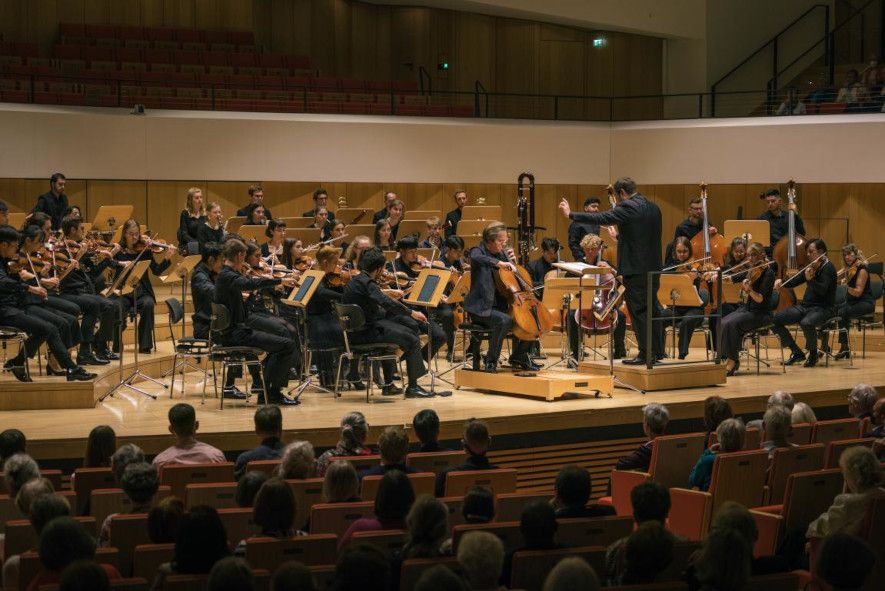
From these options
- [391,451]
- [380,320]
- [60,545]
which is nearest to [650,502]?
[391,451]

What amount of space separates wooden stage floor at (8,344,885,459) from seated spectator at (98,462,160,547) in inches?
108

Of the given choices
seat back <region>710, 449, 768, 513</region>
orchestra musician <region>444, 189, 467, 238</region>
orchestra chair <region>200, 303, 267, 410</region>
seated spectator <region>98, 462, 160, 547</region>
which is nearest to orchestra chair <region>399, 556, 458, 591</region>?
seated spectator <region>98, 462, 160, 547</region>

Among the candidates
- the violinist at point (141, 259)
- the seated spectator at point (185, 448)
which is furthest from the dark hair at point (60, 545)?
the violinist at point (141, 259)

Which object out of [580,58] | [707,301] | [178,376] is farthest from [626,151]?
[178,376]

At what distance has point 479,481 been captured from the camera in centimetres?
605

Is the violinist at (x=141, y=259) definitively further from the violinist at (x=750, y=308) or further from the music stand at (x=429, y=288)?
the violinist at (x=750, y=308)

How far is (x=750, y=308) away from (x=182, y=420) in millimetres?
6235

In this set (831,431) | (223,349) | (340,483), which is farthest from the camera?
(223,349)

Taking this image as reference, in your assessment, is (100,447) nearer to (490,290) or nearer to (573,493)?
(573,493)

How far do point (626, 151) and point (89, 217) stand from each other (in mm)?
8041

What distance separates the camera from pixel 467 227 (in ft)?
43.7

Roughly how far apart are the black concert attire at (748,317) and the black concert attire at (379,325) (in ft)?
9.92

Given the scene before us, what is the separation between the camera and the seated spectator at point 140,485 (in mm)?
5160

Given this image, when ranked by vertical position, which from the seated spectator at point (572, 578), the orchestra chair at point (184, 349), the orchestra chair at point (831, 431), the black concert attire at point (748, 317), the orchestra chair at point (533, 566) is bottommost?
the orchestra chair at point (533, 566)
